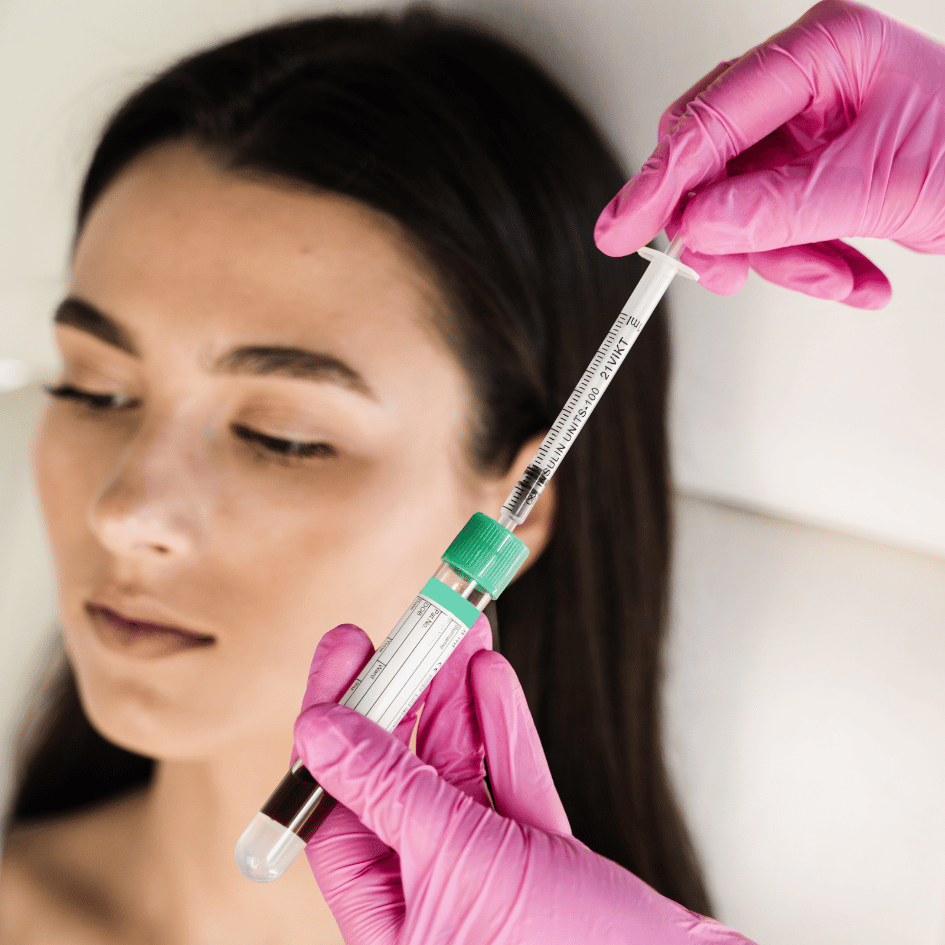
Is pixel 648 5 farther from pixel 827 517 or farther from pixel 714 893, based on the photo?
pixel 714 893

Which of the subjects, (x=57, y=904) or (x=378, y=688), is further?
(x=57, y=904)

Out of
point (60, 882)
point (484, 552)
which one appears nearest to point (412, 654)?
point (484, 552)

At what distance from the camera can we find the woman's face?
0.91 meters

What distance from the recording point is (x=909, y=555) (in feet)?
3.52

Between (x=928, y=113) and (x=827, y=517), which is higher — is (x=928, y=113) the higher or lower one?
the higher one

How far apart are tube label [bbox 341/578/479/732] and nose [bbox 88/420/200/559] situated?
1.35 ft

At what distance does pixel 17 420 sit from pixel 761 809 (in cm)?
145

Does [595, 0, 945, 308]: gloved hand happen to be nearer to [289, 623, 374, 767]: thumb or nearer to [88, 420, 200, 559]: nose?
[289, 623, 374, 767]: thumb

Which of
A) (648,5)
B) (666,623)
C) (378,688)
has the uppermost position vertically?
(648,5)

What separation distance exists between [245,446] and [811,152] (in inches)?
28.4

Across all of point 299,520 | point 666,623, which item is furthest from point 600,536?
point 299,520

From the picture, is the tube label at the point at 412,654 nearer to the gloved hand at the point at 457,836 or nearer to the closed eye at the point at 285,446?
the gloved hand at the point at 457,836

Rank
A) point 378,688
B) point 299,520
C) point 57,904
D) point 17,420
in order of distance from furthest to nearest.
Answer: point 17,420, point 57,904, point 299,520, point 378,688

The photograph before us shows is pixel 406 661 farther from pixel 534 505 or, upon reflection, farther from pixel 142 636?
pixel 142 636
